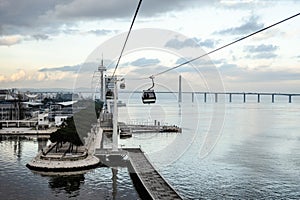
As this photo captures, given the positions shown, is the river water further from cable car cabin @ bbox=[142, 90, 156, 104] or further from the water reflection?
cable car cabin @ bbox=[142, 90, 156, 104]

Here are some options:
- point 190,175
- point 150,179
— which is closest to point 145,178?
point 150,179

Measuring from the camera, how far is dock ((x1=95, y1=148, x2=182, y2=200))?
890 centimetres

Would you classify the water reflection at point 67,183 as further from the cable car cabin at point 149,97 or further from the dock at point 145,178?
the cable car cabin at point 149,97

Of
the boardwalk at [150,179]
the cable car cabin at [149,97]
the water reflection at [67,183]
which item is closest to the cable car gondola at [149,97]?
the cable car cabin at [149,97]

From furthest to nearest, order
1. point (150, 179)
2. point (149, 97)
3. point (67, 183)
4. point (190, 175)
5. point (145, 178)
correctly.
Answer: point (190, 175)
point (67, 183)
point (145, 178)
point (150, 179)
point (149, 97)

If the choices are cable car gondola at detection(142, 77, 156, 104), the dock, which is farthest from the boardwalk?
cable car gondola at detection(142, 77, 156, 104)

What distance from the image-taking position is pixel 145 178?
10320 mm

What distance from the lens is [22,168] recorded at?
1284cm

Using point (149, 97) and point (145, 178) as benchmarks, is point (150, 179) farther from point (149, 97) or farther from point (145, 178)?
point (149, 97)

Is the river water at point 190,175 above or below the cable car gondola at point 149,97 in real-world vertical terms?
below

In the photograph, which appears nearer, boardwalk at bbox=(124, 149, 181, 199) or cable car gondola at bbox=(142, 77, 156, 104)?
boardwalk at bbox=(124, 149, 181, 199)

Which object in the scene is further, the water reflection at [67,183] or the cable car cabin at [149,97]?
the water reflection at [67,183]

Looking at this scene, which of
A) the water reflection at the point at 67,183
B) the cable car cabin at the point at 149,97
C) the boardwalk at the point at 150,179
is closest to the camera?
the boardwalk at the point at 150,179

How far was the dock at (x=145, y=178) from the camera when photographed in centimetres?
890
